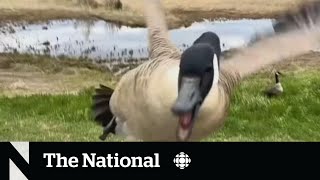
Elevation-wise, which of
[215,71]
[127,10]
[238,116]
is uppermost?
[127,10]

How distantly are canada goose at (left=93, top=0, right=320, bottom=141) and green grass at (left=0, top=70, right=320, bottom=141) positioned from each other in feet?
3.76

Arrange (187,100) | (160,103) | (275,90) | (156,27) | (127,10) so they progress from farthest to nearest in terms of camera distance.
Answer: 1. (127,10)
2. (275,90)
3. (156,27)
4. (160,103)
5. (187,100)

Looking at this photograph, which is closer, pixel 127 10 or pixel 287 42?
pixel 287 42

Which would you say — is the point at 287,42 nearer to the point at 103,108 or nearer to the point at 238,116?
the point at 103,108

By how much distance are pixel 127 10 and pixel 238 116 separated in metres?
1.12

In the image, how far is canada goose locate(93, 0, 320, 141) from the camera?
167 centimetres

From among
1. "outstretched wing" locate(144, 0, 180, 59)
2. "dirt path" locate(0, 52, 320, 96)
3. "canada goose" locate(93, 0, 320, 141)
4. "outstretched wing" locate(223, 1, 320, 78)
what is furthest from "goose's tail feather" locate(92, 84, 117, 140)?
"dirt path" locate(0, 52, 320, 96)

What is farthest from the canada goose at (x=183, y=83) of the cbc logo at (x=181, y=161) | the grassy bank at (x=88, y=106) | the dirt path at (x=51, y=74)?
the dirt path at (x=51, y=74)

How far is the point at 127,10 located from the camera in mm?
4520

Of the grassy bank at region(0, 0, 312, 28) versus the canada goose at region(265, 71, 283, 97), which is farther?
the grassy bank at region(0, 0, 312, 28)

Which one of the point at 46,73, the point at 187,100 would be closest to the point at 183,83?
the point at 187,100

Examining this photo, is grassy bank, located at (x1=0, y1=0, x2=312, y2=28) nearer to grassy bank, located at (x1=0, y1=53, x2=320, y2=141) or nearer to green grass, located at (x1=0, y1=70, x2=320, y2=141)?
grassy bank, located at (x1=0, y1=53, x2=320, y2=141)

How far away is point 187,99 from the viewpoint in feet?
5.41

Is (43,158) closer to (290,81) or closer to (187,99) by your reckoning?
(187,99)
